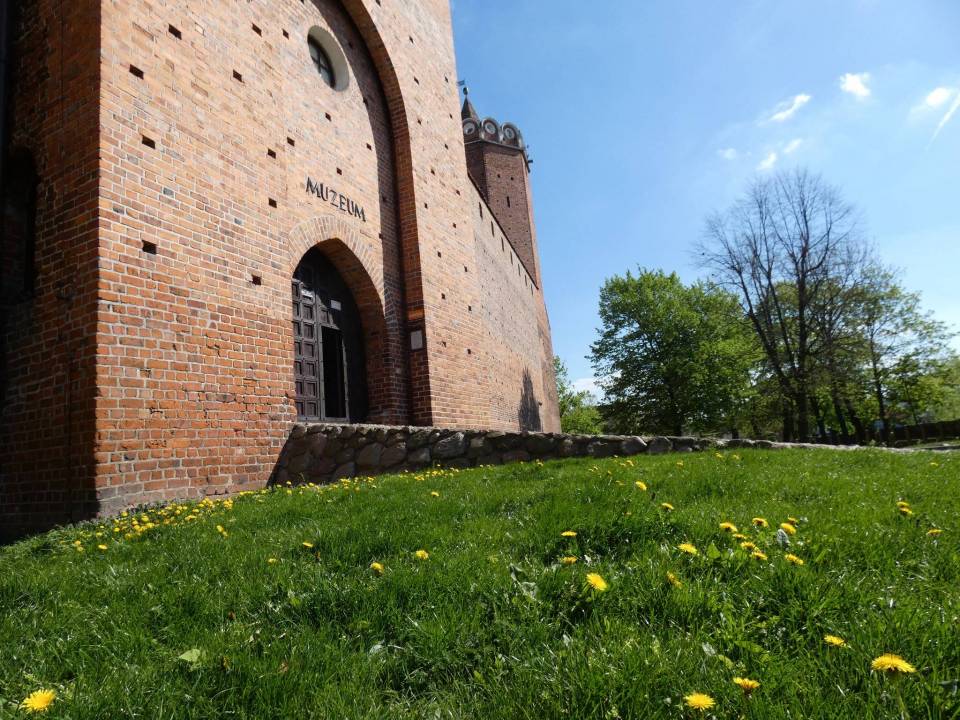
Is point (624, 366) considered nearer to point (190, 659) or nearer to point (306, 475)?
point (306, 475)

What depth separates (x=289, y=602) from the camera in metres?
2.08

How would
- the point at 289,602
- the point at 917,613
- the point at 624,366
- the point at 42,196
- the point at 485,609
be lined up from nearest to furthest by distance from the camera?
the point at 917,613, the point at 485,609, the point at 289,602, the point at 42,196, the point at 624,366

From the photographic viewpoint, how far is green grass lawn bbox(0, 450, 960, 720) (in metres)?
1.39

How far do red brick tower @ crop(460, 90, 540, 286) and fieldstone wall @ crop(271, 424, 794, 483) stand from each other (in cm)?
2206

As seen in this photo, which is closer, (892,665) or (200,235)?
(892,665)

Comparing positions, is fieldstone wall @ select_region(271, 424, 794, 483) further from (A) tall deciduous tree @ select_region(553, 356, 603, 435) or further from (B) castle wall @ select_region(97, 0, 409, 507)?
(A) tall deciduous tree @ select_region(553, 356, 603, 435)

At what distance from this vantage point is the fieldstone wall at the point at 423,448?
21.7 feet

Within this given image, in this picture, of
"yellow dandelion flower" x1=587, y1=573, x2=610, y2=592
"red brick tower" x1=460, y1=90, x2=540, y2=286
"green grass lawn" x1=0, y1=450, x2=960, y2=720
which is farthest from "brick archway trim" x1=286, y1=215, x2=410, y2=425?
"red brick tower" x1=460, y1=90, x2=540, y2=286

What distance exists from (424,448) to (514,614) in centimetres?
520

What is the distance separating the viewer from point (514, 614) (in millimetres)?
1856

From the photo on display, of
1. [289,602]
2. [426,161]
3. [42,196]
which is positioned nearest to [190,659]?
[289,602]

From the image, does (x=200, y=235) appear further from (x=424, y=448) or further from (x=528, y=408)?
(x=528, y=408)

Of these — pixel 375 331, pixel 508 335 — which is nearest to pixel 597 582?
pixel 375 331

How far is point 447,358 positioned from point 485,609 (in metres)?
8.57
